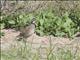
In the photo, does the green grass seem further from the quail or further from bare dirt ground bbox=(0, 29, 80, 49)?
the quail

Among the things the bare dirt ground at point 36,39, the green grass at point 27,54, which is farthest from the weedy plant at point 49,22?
the green grass at point 27,54

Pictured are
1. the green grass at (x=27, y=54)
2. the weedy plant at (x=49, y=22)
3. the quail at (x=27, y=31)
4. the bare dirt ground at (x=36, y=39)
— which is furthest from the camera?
the weedy plant at (x=49, y=22)

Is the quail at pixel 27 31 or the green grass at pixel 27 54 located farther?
the quail at pixel 27 31

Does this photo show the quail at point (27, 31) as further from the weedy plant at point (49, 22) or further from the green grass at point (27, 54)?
the green grass at point (27, 54)

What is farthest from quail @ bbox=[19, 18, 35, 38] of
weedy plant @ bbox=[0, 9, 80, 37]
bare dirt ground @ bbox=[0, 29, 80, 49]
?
weedy plant @ bbox=[0, 9, 80, 37]

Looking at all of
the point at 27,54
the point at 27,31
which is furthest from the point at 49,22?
the point at 27,54

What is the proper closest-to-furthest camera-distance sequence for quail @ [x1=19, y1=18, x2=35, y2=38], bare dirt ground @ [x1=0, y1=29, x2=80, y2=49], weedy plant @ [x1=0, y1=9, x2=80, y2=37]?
bare dirt ground @ [x1=0, y1=29, x2=80, y2=49], quail @ [x1=19, y1=18, x2=35, y2=38], weedy plant @ [x1=0, y1=9, x2=80, y2=37]

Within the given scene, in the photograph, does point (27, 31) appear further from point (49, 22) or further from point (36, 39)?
point (49, 22)

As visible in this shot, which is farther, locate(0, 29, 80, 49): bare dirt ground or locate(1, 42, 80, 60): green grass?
locate(0, 29, 80, 49): bare dirt ground

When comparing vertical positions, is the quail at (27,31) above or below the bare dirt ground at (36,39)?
above

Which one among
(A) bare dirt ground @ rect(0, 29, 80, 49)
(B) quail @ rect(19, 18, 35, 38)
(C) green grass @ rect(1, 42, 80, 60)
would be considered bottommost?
(A) bare dirt ground @ rect(0, 29, 80, 49)

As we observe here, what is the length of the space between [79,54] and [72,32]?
307cm

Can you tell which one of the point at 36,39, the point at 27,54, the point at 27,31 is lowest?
the point at 36,39

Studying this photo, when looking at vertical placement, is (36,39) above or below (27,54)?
below
